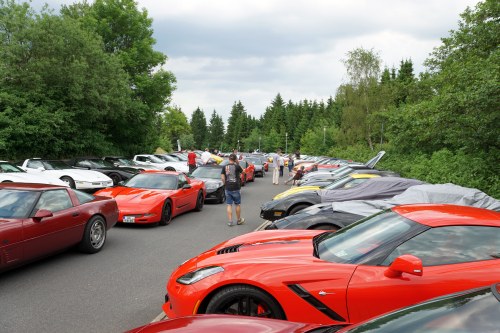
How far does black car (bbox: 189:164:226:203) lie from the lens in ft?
42.4

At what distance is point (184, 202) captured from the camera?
10.2 m

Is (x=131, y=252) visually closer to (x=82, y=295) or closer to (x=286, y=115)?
(x=82, y=295)

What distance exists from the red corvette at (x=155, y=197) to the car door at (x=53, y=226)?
2197 mm

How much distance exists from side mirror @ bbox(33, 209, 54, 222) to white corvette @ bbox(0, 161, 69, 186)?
8.00 m

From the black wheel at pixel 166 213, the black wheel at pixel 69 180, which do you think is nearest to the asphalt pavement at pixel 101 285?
the black wheel at pixel 166 213

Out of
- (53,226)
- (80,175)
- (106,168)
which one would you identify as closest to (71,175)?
(80,175)

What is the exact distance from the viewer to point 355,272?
308 centimetres

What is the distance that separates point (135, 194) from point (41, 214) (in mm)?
3893

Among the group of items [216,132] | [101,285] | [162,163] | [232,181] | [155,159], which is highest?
[216,132]

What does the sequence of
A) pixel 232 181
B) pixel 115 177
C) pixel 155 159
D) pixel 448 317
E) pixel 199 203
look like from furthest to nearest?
pixel 155 159, pixel 115 177, pixel 199 203, pixel 232 181, pixel 448 317

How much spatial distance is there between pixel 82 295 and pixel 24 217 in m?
1.54

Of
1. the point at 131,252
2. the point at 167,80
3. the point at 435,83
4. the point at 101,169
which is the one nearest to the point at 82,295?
the point at 131,252

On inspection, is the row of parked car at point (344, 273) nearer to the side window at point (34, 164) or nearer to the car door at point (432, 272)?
the car door at point (432, 272)

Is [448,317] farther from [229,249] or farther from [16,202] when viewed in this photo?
[16,202]
